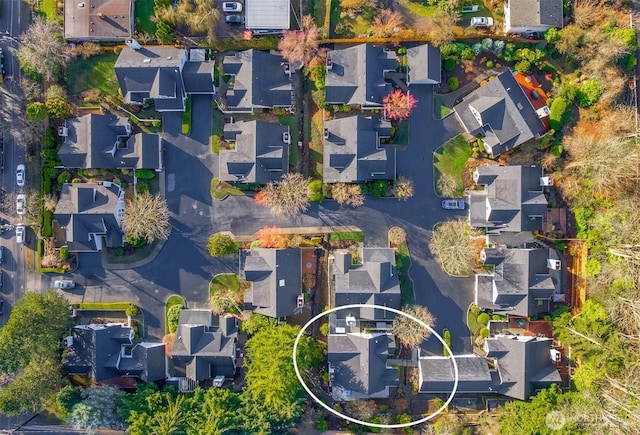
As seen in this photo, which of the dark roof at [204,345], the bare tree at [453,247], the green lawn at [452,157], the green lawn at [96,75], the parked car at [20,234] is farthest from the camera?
the green lawn at [96,75]

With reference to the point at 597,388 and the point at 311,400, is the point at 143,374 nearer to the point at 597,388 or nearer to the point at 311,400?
the point at 311,400

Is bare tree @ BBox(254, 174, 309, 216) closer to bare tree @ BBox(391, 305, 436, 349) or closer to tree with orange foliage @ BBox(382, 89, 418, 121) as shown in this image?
tree with orange foliage @ BBox(382, 89, 418, 121)

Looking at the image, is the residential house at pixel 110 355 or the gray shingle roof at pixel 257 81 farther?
the gray shingle roof at pixel 257 81

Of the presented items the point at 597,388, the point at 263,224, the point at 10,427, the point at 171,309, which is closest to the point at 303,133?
the point at 263,224

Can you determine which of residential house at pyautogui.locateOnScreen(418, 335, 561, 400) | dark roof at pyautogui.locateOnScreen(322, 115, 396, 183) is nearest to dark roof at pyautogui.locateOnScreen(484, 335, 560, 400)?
residential house at pyautogui.locateOnScreen(418, 335, 561, 400)

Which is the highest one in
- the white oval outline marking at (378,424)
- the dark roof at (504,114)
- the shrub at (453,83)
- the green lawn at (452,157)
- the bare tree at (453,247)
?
the shrub at (453,83)

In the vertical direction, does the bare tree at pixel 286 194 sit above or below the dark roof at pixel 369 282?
above

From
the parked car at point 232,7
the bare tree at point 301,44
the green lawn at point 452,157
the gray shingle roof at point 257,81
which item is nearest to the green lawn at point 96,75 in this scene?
the gray shingle roof at point 257,81

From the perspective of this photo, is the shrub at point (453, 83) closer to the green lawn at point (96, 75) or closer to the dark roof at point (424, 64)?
the dark roof at point (424, 64)
